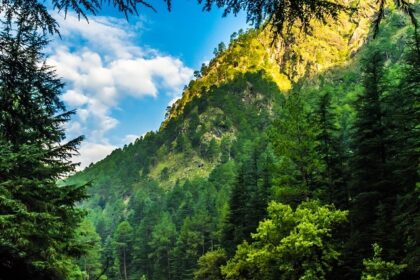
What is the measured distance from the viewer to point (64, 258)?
16500 millimetres

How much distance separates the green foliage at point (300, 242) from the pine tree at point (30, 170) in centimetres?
1149

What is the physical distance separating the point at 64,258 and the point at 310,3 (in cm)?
1429

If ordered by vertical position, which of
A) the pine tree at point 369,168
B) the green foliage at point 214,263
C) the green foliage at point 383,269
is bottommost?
the green foliage at point 383,269

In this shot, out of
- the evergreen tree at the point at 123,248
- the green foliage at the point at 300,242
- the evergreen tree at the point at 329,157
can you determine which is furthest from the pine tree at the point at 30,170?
the evergreen tree at the point at 123,248

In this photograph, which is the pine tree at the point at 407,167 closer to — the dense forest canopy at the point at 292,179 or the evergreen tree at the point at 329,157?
the dense forest canopy at the point at 292,179

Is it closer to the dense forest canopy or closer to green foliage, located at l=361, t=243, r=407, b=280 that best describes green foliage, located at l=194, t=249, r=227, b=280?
the dense forest canopy

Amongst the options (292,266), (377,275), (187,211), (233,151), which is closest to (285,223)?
(292,266)

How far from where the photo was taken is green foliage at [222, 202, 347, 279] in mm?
23403

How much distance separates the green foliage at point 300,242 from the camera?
23403 mm

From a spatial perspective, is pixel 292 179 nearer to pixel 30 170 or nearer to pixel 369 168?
pixel 369 168

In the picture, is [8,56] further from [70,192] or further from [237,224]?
[237,224]

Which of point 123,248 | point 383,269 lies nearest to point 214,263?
point 383,269

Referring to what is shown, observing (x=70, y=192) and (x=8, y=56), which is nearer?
(x=8, y=56)

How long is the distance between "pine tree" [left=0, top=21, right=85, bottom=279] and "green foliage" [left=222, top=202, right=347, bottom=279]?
452 inches
